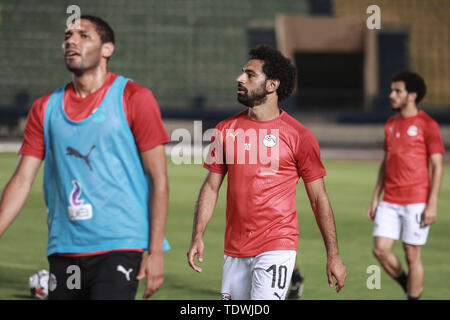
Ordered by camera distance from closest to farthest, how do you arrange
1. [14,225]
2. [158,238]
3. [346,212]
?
1. [158,238]
2. [14,225]
3. [346,212]

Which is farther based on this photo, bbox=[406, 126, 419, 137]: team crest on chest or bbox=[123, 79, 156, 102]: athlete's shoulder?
bbox=[406, 126, 419, 137]: team crest on chest

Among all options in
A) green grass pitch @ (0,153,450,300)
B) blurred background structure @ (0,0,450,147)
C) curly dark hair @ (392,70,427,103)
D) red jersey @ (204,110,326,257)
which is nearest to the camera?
red jersey @ (204,110,326,257)

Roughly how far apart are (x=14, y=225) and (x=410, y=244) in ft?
26.1

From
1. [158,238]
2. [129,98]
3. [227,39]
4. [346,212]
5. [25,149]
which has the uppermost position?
[227,39]

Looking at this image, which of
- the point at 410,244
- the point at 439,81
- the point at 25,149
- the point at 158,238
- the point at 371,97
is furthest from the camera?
the point at 439,81

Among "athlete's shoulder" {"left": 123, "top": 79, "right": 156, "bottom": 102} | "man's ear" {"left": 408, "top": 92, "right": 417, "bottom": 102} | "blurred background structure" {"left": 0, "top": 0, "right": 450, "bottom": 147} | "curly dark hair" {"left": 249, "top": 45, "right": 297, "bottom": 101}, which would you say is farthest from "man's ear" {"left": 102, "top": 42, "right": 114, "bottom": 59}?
"blurred background structure" {"left": 0, "top": 0, "right": 450, "bottom": 147}

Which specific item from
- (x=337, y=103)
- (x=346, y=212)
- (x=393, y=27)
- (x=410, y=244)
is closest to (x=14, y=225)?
(x=346, y=212)

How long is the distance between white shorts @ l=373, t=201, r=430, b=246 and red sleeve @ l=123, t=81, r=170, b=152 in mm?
4391

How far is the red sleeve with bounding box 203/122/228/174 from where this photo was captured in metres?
5.22

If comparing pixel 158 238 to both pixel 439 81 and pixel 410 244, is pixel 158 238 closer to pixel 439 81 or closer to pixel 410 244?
pixel 410 244

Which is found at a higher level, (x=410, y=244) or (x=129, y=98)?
(x=129, y=98)

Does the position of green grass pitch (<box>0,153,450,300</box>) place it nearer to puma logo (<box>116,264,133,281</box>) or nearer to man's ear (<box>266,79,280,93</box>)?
man's ear (<box>266,79,280,93</box>)

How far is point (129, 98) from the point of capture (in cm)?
415

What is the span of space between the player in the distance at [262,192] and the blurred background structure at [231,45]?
27496 mm
